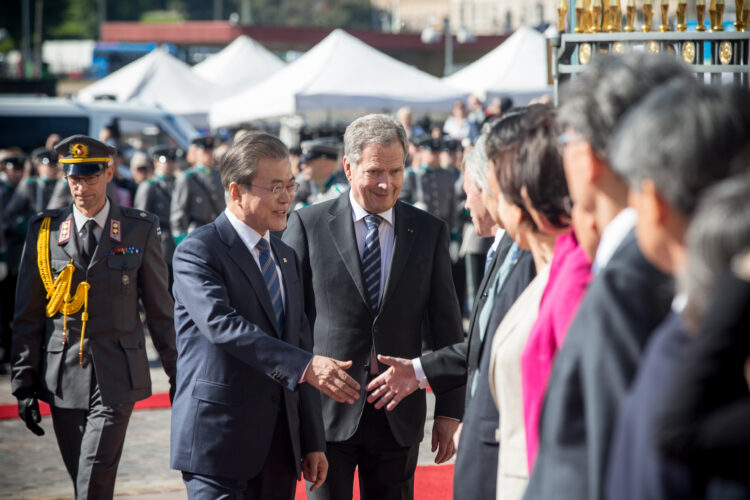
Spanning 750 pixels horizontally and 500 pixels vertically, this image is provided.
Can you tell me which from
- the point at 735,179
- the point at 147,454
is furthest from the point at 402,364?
the point at 147,454

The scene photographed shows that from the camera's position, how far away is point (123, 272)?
15.9 ft

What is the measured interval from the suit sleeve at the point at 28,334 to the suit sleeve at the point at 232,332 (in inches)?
59.1

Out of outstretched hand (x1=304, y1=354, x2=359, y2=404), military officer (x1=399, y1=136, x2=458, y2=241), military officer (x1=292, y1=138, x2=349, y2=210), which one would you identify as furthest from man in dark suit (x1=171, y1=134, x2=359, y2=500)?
military officer (x1=399, y1=136, x2=458, y2=241)

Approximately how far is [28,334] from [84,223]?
0.60 metres

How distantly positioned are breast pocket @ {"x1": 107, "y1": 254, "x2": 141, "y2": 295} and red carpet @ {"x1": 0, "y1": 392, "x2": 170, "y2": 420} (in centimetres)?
281

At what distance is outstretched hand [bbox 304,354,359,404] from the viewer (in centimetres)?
348

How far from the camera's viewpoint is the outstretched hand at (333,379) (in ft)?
11.4

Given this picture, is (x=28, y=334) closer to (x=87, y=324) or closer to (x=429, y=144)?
(x=87, y=324)

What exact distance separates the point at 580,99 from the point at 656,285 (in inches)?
17.0

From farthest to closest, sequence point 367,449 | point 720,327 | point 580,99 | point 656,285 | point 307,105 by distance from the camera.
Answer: point 307,105, point 367,449, point 580,99, point 656,285, point 720,327

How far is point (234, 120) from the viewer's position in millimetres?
18797

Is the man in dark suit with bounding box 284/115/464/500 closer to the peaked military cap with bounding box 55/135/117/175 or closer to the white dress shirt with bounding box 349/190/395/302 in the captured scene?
the white dress shirt with bounding box 349/190/395/302

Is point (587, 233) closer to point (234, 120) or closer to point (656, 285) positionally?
point (656, 285)

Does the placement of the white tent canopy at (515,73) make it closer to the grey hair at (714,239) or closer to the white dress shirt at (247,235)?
the white dress shirt at (247,235)
